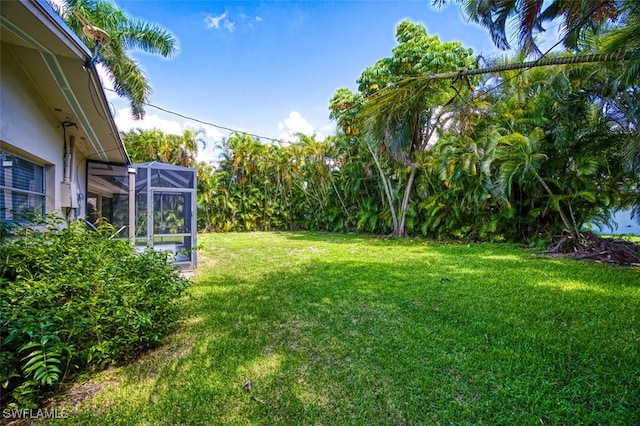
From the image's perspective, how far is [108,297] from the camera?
7.67 ft

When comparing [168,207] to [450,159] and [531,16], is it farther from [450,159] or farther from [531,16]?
[450,159]

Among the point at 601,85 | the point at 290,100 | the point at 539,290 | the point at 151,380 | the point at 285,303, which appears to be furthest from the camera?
the point at 290,100

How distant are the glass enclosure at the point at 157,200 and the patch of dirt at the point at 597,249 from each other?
895 cm

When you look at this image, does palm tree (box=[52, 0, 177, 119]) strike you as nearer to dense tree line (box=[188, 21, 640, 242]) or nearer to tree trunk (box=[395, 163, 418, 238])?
dense tree line (box=[188, 21, 640, 242])

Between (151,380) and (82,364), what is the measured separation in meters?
0.68

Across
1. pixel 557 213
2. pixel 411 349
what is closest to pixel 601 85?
pixel 557 213

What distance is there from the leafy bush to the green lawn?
0.85 ft

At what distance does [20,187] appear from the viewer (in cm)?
318

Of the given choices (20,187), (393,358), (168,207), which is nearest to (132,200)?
(168,207)

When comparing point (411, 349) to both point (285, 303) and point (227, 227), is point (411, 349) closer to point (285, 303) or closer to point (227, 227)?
point (285, 303)

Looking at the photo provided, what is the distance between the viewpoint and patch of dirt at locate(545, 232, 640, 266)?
5.83 metres

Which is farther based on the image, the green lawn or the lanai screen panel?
the lanai screen panel

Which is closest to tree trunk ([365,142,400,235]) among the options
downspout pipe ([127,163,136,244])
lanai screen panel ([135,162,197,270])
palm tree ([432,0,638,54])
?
palm tree ([432,0,638,54])

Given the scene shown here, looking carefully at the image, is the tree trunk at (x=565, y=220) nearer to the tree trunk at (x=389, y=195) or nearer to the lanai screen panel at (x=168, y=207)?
the tree trunk at (x=389, y=195)
